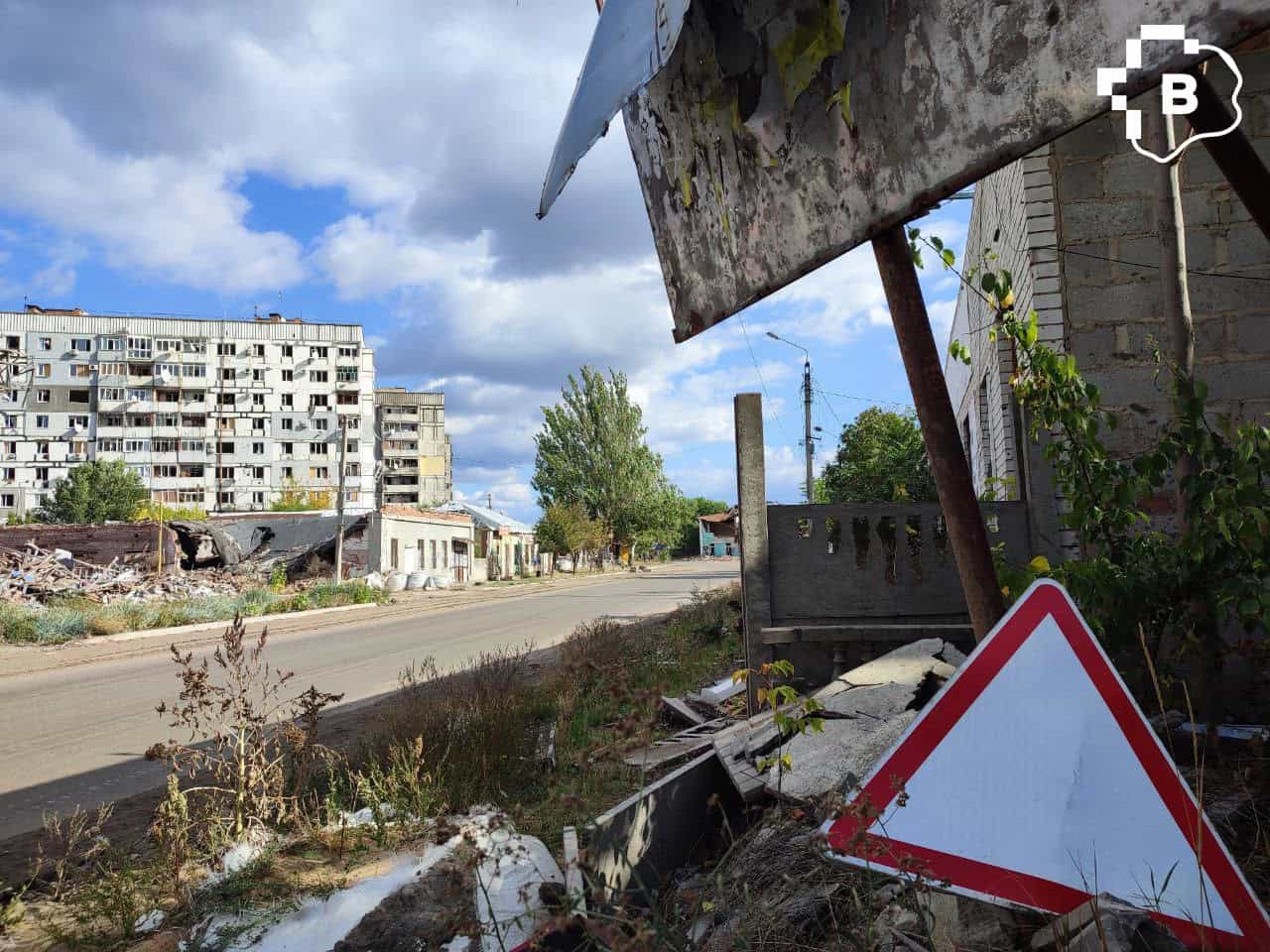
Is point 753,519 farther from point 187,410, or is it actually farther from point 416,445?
point 416,445

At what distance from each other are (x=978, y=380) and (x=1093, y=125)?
16.1 ft

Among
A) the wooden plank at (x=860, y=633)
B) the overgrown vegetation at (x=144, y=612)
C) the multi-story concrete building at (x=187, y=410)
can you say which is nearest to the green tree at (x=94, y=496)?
the multi-story concrete building at (x=187, y=410)

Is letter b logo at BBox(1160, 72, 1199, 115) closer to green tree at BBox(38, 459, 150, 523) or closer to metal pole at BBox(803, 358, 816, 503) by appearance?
metal pole at BBox(803, 358, 816, 503)

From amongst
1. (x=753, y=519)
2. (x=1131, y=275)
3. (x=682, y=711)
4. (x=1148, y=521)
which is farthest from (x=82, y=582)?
(x=1148, y=521)

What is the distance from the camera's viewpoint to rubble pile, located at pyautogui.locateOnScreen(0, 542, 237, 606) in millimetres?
27156

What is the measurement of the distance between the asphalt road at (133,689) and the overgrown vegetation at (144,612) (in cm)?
241

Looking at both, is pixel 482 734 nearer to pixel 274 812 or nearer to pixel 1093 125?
pixel 274 812

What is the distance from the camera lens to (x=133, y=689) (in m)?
11.6

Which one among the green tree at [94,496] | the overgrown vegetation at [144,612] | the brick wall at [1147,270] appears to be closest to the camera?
the brick wall at [1147,270]

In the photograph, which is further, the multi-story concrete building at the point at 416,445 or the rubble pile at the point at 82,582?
the multi-story concrete building at the point at 416,445

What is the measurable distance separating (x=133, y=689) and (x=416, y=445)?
355ft

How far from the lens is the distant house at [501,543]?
59.6m

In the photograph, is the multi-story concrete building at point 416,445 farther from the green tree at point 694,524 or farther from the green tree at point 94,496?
the green tree at point 94,496

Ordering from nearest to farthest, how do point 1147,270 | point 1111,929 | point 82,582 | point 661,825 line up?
1. point 1111,929
2. point 661,825
3. point 1147,270
4. point 82,582
